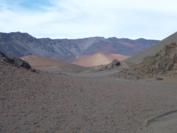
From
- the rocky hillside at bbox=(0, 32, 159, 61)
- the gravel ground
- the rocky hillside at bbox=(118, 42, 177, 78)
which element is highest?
the rocky hillside at bbox=(0, 32, 159, 61)

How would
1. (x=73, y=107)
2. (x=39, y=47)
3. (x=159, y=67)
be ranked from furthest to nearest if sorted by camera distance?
1. (x=39, y=47)
2. (x=159, y=67)
3. (x=73, y=107)

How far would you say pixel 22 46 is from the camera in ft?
563

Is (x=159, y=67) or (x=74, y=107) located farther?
(x=159, y=67)

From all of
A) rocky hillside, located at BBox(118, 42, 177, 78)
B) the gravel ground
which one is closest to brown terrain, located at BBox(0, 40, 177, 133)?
the gravel ground

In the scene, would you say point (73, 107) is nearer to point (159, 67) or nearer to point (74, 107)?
point (74, 107)

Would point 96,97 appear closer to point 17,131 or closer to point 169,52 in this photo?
point 17,131

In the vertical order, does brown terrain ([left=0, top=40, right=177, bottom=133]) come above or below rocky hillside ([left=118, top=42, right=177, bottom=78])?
below

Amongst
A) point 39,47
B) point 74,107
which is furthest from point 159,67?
point 39,47

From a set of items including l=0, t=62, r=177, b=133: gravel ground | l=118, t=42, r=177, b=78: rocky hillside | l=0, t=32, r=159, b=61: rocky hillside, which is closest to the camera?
l=0, t=62, r=177, b=133: gravel ground

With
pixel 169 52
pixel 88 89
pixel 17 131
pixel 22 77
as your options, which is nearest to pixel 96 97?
pixel 88 89

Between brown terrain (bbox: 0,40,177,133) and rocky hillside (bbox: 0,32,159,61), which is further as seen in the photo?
rocky hillside (bbox: 0,32,159,61)

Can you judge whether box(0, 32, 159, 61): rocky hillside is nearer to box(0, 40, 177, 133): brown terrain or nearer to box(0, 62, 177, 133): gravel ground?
box(0, 40, 177, 133): brown terrain

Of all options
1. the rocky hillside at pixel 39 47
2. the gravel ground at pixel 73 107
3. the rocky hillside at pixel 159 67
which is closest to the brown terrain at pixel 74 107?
the gravel ground at pixel 73 107

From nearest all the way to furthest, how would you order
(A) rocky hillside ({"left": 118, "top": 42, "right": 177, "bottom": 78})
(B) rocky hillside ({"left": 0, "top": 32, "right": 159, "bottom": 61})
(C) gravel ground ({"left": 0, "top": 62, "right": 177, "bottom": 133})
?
(C) gravel ground ({"left": 0, "top": 62, "right": 177, "bottom": 133})
(A) rocky hillside ({"left": 118, "top": 42, "right": 177, "bottom": 78})
(B) rocky hillside ({"left": 0, "top": 32, "right": 159, "bottom": 61})
